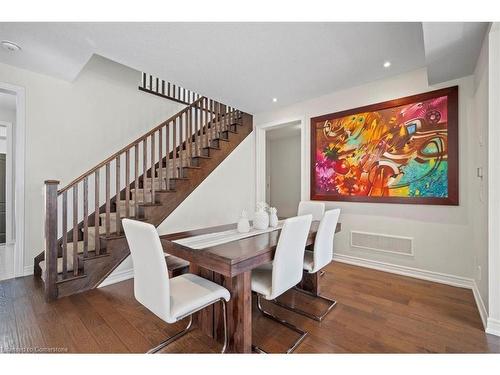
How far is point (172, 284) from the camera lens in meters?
1.67

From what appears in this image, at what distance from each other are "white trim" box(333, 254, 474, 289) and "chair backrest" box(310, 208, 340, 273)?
1.37 m

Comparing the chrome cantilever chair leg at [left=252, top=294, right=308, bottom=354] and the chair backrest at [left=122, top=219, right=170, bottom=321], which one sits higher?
the chair backrest at [left=122, top=219, right=170, bottom=321]

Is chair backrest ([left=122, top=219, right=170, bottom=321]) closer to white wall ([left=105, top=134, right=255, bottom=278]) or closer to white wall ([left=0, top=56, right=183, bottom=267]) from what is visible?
white wall ([left=105, top=134, right=255, bottom=278])

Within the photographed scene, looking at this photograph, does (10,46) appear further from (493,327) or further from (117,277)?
(493,327)

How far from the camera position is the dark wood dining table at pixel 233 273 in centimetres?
142

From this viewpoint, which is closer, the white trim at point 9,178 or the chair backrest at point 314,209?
the chair backrest at point 314,209

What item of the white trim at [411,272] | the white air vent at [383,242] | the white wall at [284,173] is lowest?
the white trim at [411,272]

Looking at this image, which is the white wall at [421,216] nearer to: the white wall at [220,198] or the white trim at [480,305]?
the white trim at [480,305]

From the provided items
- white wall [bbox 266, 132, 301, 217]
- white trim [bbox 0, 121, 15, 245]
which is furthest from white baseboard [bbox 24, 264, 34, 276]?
white wall [bbox 266, 132, 301, 217]

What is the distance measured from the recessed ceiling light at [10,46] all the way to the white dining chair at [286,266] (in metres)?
3.18

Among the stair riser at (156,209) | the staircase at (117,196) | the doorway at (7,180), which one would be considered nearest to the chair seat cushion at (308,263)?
the staircase at (117,196)

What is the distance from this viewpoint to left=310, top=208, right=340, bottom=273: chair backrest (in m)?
2.00

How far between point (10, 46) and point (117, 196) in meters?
1.80

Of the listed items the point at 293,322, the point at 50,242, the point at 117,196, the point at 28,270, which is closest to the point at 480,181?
the point at 293,322
